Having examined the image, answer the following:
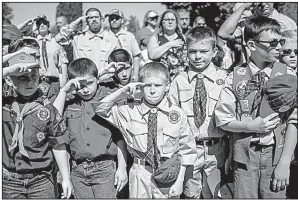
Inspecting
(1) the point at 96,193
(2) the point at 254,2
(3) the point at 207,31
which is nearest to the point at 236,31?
(2) the point at 254,2

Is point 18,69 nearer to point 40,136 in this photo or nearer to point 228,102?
point 40,136

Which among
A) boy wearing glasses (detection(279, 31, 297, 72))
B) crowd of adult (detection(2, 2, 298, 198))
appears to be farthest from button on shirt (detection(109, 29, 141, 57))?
boy wearing glasses (detection(279, 31, 297, 72))

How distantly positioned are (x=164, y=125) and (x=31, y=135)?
1.07 metres

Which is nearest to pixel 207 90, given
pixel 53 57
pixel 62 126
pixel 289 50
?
pixel 289 50

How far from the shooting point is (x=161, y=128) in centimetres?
370

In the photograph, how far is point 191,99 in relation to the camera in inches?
159

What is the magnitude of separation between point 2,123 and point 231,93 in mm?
1872

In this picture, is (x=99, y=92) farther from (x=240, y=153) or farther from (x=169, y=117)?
(x=240, y=153)

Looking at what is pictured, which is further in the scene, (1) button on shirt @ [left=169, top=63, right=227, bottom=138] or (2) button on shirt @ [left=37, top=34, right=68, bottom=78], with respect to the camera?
(2) button on shirt @ [left=37, top=34, right=68, bottom=78]

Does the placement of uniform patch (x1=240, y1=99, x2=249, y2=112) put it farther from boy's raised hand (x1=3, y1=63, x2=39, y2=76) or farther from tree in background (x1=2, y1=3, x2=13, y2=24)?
tree in background (x1=2, y1=3, x2=13, y2=24)

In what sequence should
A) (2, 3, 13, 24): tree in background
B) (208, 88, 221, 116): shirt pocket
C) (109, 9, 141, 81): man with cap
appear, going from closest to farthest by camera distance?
(208, 88, 221, 116): shirt pocket
(2, 3, 13, 24): tree in background
(109, 9, 141, 81): man with cap

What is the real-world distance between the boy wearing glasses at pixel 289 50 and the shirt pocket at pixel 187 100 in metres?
1.08

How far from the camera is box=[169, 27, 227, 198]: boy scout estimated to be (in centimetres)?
400

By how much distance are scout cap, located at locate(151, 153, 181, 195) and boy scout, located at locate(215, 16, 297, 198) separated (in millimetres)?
483
